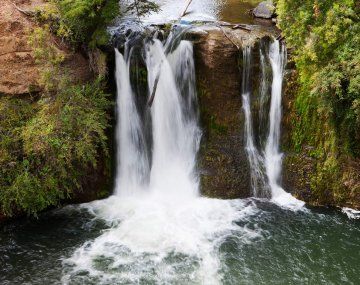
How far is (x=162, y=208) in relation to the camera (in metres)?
9.54

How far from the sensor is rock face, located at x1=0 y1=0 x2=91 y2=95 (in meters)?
8.77

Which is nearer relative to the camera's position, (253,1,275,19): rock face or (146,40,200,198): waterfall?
(146,40,200,198): waterfall

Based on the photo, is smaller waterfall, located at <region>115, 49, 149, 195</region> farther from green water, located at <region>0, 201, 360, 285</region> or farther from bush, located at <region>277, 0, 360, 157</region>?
bush, located at <region>277, 0, 360, 157</region>

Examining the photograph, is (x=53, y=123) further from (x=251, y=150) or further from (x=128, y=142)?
(x=251, y=150)

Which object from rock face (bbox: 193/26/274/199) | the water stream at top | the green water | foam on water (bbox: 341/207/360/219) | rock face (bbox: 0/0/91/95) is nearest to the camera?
the green water

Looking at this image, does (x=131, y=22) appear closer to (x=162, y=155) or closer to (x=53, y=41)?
(x=53, y=41)

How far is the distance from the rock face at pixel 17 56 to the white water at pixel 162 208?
1999mm

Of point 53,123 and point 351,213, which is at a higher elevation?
point 53,123

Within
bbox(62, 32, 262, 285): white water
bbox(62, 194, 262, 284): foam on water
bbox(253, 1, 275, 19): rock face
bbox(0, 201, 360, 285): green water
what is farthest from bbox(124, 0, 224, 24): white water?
bbox(0, 201, 360, 285): green water

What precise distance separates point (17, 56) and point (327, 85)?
656cm

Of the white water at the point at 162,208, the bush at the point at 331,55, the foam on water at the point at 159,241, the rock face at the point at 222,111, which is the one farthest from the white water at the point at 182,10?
the foam on water at the point at 159,241

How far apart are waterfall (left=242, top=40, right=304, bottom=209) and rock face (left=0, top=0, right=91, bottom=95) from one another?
13.4 ft

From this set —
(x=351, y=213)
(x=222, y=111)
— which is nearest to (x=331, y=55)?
(x=222, y=111)

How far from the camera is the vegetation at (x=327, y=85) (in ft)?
26.1
